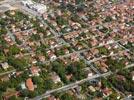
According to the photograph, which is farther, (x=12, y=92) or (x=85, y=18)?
(x=85, y=18)

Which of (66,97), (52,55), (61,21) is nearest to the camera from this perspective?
(66,97)

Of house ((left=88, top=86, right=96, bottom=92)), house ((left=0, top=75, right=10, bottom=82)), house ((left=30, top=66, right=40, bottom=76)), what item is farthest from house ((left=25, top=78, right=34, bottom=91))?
house ((left=88, top=86, right=96, bottom=92))

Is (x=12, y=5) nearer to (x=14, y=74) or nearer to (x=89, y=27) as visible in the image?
(x=89, y=27)

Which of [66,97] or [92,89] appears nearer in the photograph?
[66,97]

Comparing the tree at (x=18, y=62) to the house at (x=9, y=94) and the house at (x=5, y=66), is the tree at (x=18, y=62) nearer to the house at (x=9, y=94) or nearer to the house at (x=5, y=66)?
the house at (x=5, y=66)

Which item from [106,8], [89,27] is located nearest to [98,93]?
[89,27]

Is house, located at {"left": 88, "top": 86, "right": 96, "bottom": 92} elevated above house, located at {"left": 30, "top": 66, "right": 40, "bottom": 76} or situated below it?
below

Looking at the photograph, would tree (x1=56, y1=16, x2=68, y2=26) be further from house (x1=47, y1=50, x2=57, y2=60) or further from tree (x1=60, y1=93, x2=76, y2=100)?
tree (x1=60, y1=93, x2=76, y2=100)

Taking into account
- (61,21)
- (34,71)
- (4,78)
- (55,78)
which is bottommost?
(4,78)

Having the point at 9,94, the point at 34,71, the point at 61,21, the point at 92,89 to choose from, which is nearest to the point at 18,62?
the point at 34,71

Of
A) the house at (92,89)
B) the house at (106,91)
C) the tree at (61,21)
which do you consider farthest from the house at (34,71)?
the tree at (61,21)

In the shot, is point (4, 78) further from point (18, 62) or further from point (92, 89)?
point (92, 89)
